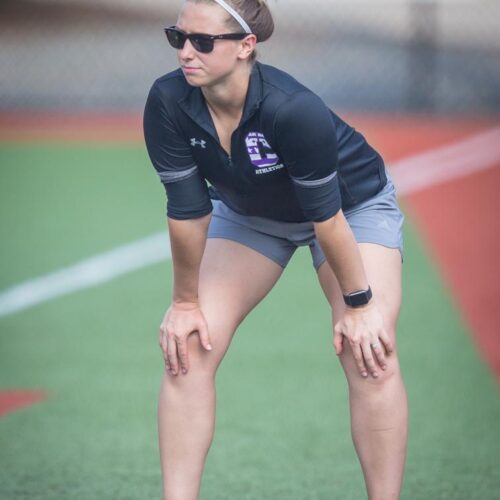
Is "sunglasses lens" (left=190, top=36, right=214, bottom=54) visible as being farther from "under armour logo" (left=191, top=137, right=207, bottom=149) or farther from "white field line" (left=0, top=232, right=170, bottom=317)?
"white field line" (left=0, top=232, right=170, bottom=317)

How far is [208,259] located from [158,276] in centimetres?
395

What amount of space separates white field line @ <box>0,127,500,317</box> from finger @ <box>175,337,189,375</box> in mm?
3541

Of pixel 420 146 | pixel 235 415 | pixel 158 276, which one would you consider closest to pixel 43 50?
pixel 420 146

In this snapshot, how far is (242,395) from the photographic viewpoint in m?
5.66

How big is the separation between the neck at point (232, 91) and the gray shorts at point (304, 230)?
1.80ft

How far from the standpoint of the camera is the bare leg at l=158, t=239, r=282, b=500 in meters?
3.76

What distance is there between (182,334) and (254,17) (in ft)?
3.63

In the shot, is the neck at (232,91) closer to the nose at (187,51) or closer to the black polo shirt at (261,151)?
the black polo shirt at (261,151)

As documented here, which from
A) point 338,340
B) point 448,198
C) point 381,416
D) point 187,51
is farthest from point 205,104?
point 448,198

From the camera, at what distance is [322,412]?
5.44 metres

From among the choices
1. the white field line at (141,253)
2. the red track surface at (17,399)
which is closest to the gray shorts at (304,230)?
the red track surface at (17,399)

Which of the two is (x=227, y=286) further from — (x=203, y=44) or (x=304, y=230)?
(x=203, y=44)

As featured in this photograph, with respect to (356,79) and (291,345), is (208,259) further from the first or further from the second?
(356,79)

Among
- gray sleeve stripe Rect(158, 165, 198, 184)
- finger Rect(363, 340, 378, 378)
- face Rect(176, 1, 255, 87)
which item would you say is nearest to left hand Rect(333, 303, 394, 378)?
finger Rect(363, 340, 378, 378)
